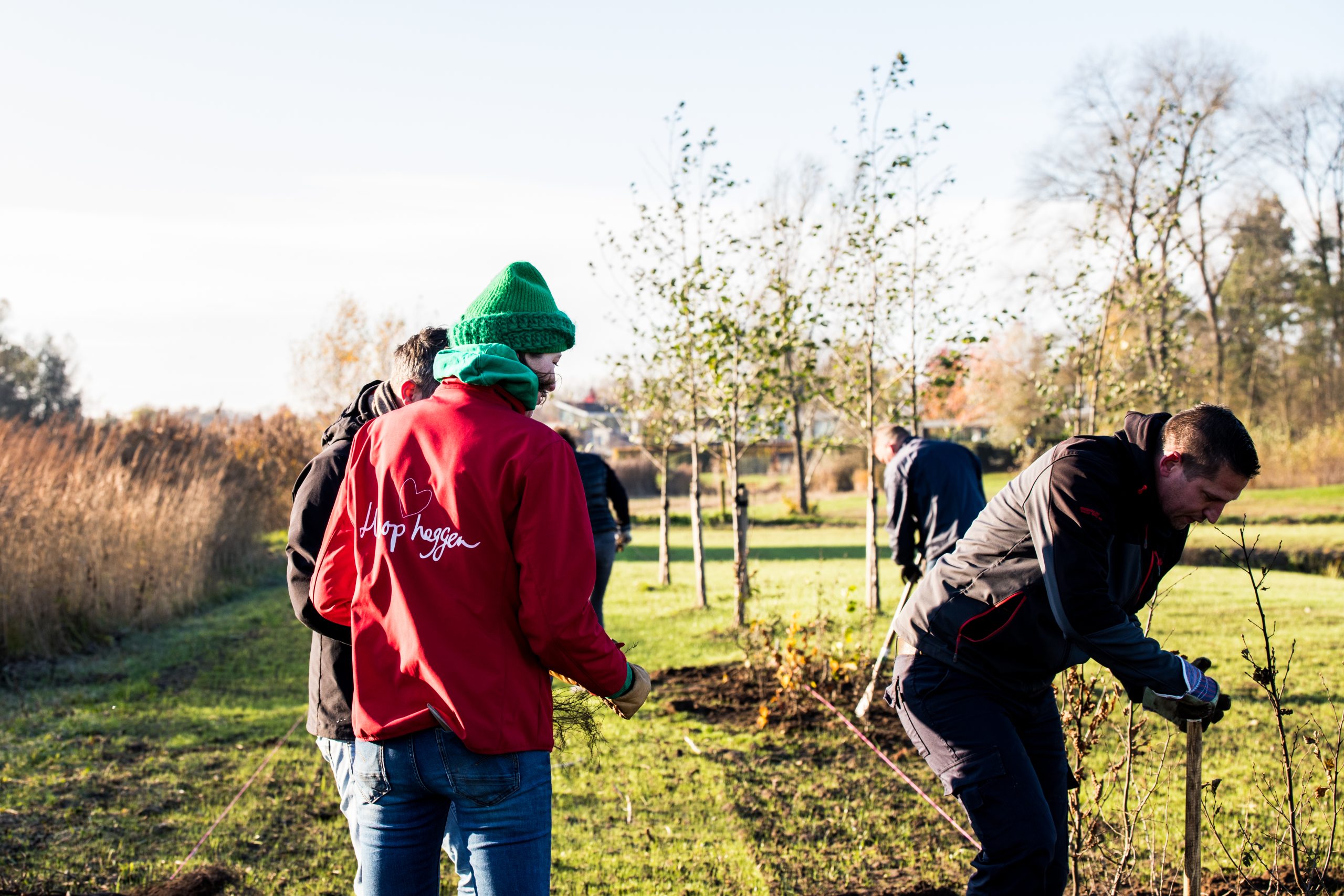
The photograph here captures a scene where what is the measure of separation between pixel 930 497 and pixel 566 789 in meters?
2.89

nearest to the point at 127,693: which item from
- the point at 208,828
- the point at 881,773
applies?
the point at 208,828

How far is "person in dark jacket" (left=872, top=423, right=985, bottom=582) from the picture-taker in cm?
648

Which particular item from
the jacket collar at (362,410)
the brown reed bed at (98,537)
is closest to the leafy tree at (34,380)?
the brown reed bed at (98,537)

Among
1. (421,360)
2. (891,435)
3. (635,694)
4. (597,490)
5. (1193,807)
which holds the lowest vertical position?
(1193,807)

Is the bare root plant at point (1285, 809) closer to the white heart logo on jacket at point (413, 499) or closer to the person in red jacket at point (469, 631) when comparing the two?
the person in red jacket at point (469, 631)

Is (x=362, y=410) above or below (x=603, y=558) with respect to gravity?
above

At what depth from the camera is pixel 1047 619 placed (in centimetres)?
294

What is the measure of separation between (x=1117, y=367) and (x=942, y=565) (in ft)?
33.4

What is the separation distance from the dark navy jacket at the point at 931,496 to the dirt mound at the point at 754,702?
1.00m

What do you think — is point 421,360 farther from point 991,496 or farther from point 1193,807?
point 991,496

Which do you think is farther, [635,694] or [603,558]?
[603,558]

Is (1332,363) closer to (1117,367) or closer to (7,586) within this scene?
(1117,367)

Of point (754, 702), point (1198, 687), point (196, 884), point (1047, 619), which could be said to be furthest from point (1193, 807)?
point (754, 702)

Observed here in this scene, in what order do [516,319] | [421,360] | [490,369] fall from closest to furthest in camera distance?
[490,369] < [516,319] < [421,360]
